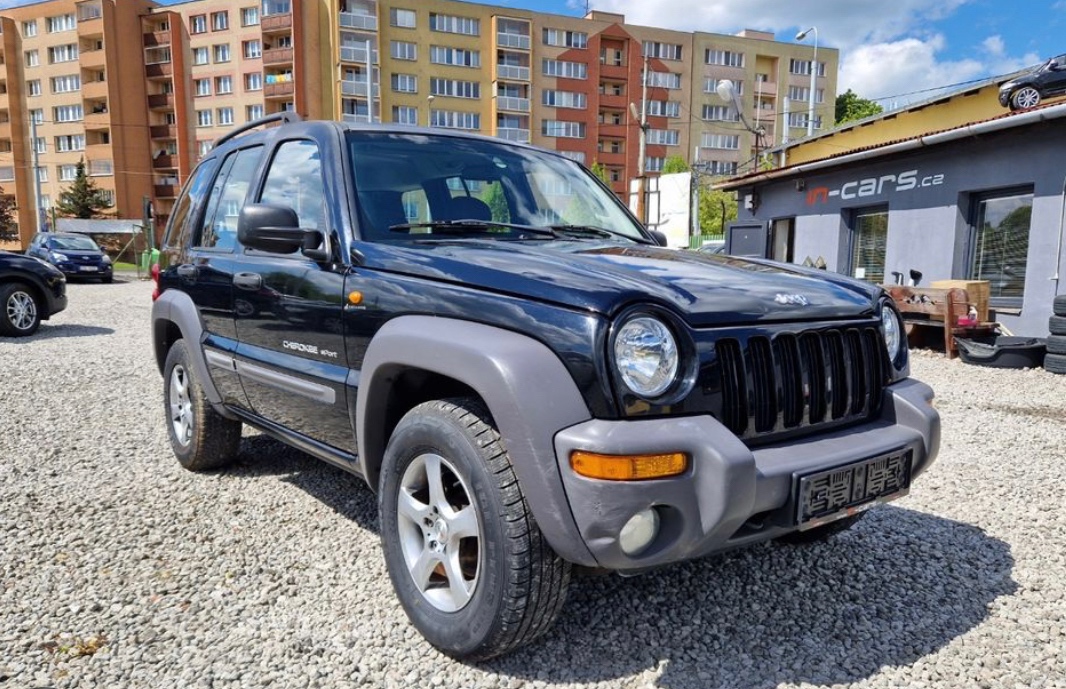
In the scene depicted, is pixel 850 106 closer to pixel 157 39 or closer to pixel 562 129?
pixel 562 129

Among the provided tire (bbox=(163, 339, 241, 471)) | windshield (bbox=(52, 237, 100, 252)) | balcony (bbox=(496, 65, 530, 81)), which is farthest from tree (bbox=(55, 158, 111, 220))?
tire (bbox=(163, 339, 241, 471))

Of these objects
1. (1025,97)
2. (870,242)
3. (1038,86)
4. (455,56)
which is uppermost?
(455,56)

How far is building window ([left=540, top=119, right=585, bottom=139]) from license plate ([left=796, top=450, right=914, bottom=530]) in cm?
5598

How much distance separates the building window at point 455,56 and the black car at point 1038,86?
4696 cm

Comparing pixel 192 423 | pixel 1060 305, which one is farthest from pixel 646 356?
pixel 1060 305

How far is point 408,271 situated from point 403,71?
176ft

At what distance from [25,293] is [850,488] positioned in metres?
11.9

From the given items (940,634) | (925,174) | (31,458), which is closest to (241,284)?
(31,458)

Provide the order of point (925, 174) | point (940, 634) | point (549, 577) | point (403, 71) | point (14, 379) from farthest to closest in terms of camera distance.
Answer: point (403, 71) < point (925, 174) < point (14, 379) < point (940, 634) < point (549, 577)

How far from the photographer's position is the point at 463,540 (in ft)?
7.89

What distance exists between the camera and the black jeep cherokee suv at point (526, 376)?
1990 millimetres

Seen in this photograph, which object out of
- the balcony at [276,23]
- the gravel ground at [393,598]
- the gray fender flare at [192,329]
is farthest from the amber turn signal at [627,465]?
the balcony at [276,23]

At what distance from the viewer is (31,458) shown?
Answer: 4.70 metres

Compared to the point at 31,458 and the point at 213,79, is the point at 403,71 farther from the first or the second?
the point at 31,458
